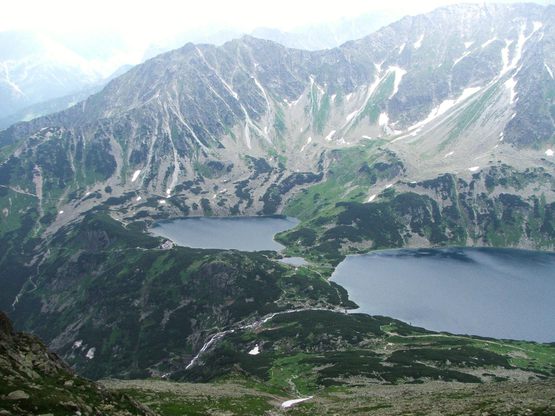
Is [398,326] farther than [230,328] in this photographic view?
No

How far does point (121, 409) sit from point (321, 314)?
151309 mm

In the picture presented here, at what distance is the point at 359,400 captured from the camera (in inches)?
3664

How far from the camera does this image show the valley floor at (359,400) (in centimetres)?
6562

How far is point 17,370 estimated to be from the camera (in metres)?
43.3

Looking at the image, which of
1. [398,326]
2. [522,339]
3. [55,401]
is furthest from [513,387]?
[522,339]

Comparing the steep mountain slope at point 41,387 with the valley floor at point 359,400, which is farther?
the valley floor at point 359,400

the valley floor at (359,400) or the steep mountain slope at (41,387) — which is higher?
the steep mountain slope at (41,387)

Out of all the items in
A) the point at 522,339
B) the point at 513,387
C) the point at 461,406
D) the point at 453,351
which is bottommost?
the point at 522,339

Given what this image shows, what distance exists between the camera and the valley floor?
65.6m

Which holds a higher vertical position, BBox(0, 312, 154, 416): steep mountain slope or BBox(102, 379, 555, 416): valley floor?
BBox(0, 312, 154, 416): steep mountain slope

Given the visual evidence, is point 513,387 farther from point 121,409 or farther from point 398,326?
point 398,326

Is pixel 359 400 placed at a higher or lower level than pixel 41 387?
lower

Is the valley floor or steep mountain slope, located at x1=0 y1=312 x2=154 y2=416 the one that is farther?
the valley floor

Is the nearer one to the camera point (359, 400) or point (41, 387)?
point (41, 387)
